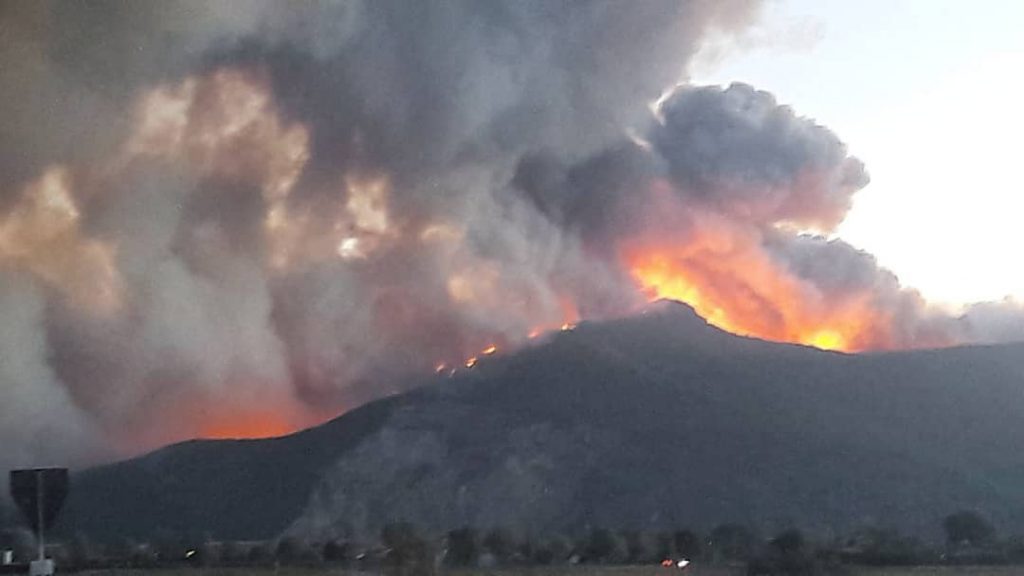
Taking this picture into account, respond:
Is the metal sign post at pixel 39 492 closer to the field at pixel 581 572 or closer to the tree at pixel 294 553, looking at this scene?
the field at pixel 581 572

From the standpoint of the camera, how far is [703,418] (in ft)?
454

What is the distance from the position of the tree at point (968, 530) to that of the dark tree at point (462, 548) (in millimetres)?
32849

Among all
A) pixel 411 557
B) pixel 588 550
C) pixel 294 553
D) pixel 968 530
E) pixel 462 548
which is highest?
pixel 294 553

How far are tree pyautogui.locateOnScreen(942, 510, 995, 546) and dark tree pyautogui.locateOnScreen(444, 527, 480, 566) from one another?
3285 centimetres

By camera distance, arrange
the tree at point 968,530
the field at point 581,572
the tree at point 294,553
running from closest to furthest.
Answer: the field at point 581,572 < the tree at point 294,553 < the tree at point 968,530

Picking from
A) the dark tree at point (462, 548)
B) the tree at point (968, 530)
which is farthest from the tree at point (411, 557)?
the tree at point (968, 530)

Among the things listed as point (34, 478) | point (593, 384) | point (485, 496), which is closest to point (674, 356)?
point (593, 384)

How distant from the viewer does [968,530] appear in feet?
282

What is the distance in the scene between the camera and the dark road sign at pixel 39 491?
23.4m

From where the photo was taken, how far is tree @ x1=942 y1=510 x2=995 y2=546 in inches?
3318

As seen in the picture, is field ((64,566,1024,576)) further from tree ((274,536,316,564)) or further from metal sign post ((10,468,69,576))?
metal sign post ((10,468,69,576))

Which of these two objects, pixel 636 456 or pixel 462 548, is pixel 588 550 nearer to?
pixel 462 548

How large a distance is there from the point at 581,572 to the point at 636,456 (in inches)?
2558

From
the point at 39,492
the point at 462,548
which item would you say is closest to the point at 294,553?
the point at 462,548
